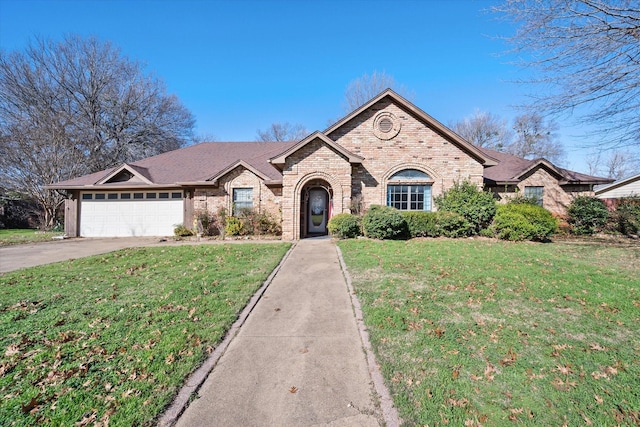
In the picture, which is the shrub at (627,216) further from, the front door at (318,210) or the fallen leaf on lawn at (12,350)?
the fallen leaf on lawn at (12,350)

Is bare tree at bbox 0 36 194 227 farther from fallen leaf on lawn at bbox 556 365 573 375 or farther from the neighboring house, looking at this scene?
the neighboring house

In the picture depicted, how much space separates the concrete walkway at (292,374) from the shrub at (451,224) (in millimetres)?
9581

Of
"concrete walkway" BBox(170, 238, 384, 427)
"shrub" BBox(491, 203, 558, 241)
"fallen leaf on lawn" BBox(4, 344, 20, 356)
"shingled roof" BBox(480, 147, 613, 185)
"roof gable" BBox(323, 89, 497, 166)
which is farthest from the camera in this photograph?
"shingled roof" BBox(480, 147, 613, 185)

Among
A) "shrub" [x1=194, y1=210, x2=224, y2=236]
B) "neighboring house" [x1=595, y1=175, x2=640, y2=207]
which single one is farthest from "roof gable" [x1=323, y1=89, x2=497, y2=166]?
"neighboring house" [x1=595, y1=175, x2=640, y2=207]

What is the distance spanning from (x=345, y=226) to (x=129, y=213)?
13851 mm

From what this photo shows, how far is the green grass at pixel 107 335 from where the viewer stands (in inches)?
107

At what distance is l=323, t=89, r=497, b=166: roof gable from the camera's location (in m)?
14.7

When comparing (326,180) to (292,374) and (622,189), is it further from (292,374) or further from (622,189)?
(622,189)

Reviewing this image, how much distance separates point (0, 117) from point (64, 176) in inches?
267

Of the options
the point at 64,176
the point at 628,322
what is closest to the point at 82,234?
the point at 64,176

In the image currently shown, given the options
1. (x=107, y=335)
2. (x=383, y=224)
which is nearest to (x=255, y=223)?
(x=383, y=224)

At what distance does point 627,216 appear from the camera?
592 inches

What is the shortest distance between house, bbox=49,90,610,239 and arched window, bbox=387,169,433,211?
0.18ft

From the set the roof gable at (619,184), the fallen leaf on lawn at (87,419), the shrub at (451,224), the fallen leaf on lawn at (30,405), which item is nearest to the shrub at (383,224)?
the shrub at (451,224)
